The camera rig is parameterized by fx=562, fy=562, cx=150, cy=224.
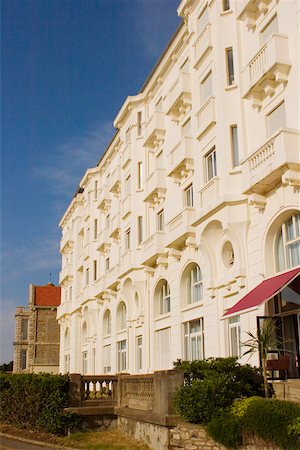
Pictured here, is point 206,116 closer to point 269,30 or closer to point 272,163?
point 269,30

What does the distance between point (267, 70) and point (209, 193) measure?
5.13 metres

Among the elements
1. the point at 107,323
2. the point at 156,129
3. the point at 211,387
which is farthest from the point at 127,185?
the point at 211,387

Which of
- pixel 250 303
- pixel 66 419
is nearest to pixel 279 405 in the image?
pixel 250 303

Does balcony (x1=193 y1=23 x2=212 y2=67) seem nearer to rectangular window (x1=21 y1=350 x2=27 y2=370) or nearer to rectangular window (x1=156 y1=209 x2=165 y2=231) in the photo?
rectangular window (x1=156 y1=209 x2=165 y2=231)

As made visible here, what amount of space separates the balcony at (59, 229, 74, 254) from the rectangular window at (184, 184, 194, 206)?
28.5 metres

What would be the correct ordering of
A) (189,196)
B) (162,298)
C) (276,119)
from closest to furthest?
(276,119) → (189,196) → (162,298)

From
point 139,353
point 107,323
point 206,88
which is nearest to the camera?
point 206,88

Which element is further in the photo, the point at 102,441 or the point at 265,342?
the point at 102,441

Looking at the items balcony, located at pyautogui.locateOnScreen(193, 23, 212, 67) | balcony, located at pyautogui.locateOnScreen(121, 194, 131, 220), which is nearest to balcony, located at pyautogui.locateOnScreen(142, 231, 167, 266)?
balcony, located at pyautogui.locateOnScreen(121, 194, 131, 220)

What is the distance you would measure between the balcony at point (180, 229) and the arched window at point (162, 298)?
3.19 m

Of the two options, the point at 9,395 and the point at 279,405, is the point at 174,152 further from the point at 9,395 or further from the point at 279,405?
the point at 279,405

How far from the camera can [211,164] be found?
22.1m

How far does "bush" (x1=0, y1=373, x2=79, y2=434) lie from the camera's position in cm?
1905

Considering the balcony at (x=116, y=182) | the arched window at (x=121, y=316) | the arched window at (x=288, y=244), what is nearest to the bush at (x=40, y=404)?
the arched window at (x=288, y=244)
